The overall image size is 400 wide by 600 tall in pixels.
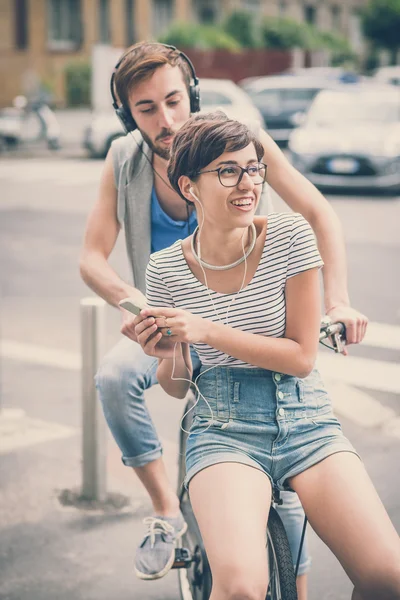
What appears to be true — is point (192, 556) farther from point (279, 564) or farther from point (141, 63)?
point (141, 63)

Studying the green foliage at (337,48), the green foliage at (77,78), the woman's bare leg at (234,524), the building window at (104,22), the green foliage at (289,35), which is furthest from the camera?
the green foliage at (337,48)

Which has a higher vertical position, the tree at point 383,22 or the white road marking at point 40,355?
the tree at point 383,22

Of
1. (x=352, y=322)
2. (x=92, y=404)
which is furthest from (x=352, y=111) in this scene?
(x=352, y=322)

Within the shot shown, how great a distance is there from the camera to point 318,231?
339 cm

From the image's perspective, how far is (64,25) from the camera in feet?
125

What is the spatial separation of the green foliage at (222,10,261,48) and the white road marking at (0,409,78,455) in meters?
38.6

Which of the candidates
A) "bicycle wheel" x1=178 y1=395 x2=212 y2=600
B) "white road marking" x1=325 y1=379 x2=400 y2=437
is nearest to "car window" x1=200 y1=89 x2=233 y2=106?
"white road marking" x1=325 y1=379 x2=400 y2=437

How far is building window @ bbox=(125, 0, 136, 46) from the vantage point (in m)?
40.1

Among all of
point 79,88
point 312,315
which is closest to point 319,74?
point 79,88

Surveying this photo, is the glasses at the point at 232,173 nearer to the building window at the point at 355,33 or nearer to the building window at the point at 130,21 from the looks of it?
the building window at the point at 130,21

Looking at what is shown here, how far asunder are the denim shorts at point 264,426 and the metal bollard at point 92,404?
1.71 m

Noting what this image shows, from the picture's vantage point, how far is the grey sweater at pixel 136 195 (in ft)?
11.6

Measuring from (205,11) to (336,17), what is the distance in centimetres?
1672

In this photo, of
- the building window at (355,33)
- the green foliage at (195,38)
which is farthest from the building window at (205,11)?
the building window at (355,33)
